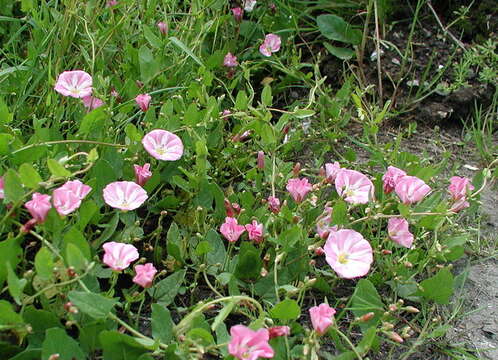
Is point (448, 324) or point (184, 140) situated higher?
point (184, 140)

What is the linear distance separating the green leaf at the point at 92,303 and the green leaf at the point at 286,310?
11.7 inches

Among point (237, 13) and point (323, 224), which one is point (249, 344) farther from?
point (237, 13)

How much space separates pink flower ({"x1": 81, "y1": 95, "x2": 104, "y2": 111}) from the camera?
175 cm

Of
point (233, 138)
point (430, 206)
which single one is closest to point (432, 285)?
point (430, 206)

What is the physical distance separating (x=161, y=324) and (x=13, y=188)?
37 cm

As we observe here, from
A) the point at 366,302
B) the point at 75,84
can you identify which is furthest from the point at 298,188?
the point at 75,84

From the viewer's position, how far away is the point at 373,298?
139 centimetres

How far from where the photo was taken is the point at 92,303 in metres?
1.15

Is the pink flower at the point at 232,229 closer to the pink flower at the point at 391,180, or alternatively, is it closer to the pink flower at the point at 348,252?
the pink flower at the point at 348,252

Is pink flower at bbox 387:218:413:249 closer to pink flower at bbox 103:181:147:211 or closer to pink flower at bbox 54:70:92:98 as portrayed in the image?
pink flower at bbox 103:181:147:211

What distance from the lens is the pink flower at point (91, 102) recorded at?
1.75m

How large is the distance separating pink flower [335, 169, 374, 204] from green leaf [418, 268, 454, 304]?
9.3 inches

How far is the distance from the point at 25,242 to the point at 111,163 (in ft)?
0.86

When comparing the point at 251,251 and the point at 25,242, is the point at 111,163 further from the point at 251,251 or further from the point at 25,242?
the point at 251,251
